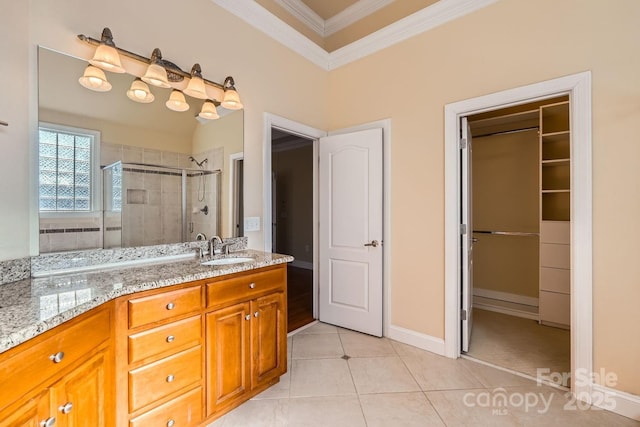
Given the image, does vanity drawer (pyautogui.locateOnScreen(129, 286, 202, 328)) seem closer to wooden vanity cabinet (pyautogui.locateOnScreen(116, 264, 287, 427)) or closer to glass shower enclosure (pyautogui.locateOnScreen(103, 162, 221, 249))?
wooden vanity cabinet (pyautogui.locateOnScreen(116, 264, 287, 427))

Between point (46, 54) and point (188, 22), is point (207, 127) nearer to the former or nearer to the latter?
point (188, 22)

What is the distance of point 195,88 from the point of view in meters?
2.11

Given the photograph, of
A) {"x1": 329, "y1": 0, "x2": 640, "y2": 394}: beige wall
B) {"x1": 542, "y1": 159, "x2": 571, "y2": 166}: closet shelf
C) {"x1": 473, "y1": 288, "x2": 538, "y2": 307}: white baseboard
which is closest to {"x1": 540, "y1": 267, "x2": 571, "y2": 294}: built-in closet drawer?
{"x1": 473, "y1": 288, "x2": 538, "y2": 307}: white baseboard

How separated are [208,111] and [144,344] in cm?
169

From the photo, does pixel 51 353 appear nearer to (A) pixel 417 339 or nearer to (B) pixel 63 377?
(B) pixel 63 377

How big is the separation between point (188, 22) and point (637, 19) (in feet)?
9.65

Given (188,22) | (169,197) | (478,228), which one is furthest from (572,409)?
(188,22)

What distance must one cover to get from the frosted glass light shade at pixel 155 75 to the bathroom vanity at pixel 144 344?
123 centimetres

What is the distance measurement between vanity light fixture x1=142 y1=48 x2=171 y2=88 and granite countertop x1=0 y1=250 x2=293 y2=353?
4.02 feet

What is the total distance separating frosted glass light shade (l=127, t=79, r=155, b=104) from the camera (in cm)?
189

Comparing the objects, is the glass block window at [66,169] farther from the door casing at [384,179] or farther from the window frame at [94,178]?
the door casing at [384,179]

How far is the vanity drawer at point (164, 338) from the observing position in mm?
1366

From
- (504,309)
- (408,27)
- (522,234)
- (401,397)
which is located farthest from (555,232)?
(408,27)

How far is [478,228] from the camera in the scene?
391 centimetres
